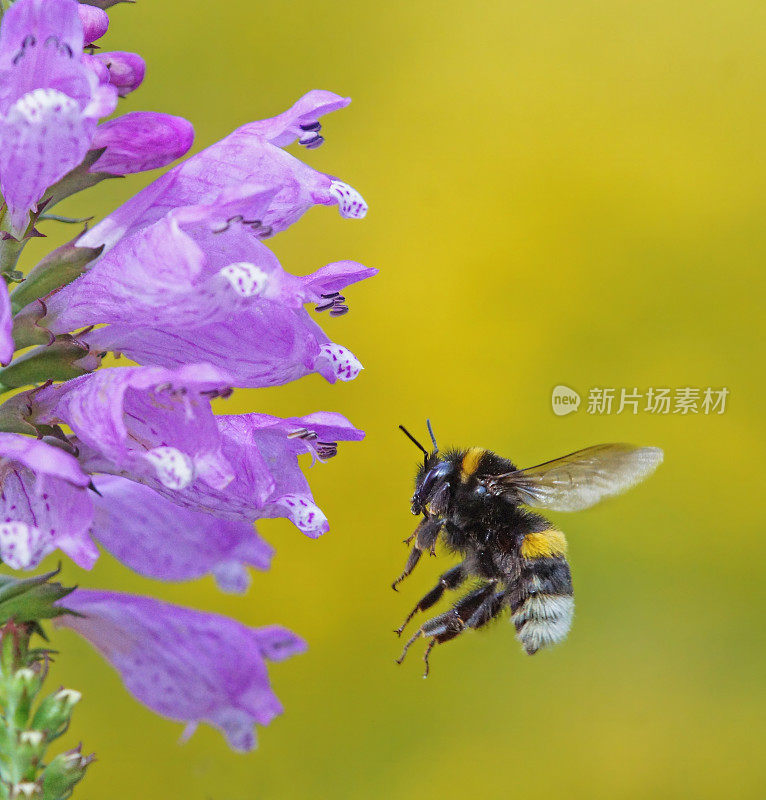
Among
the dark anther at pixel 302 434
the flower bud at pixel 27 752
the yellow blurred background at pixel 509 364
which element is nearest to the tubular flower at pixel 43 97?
the dark anther at pixel 302 434

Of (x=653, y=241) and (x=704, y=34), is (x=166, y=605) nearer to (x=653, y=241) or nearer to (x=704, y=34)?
(x=653, y=241)

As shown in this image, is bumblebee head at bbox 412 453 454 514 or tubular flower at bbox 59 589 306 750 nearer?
tubular flower at bbox 59 589 306 750

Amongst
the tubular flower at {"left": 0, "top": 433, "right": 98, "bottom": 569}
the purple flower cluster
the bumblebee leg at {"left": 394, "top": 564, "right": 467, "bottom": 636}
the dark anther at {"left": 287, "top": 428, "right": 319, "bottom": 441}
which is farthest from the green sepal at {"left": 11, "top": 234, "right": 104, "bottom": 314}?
the bumblebee leg at {"left": 394, "top": 564, "right": 467, "bottom": 636}

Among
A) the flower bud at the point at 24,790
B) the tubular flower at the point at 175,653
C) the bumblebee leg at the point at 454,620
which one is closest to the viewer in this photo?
the flower bud at the point at 24,790

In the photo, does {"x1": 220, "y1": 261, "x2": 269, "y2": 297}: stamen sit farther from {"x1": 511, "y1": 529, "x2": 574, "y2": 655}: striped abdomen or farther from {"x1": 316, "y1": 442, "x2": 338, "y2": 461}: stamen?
{"x1": 511, "y1": 529, "x2": 574, "y2": 655}: striped abdomen

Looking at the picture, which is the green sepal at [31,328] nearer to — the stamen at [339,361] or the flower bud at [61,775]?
the stamen at [339,361]

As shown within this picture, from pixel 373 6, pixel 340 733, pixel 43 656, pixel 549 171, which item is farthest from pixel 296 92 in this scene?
pixel 43 656
